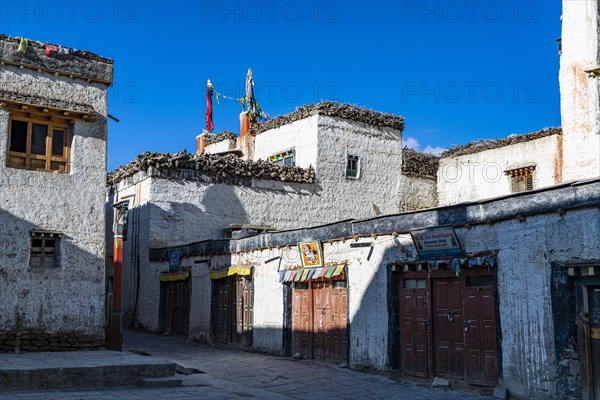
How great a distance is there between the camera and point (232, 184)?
2244 centimetres

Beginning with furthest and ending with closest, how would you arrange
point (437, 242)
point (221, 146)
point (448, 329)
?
point (221, 146), point (437, 242), point (448, 329)

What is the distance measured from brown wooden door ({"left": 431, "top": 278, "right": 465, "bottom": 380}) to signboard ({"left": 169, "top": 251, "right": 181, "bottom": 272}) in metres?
9.85

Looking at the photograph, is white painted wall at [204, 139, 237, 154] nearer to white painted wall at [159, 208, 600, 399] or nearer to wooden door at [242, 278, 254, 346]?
wooden door at [242, 278, 254, 346]

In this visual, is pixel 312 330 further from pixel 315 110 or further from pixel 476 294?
pixel 315 110

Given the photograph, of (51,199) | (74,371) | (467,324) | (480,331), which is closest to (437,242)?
(467,324)

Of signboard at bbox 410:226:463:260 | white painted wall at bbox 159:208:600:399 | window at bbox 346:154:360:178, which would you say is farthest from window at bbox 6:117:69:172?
window at bbox 346:154:360:178

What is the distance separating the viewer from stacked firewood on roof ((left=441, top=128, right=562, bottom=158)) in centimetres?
2291

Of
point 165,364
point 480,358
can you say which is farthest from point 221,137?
point 480,358

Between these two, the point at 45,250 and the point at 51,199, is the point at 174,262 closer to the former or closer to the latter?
the point at 45,250

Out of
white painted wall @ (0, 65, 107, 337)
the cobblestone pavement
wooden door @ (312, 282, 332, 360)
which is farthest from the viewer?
wooden door @ (312, 282, 332, 360)

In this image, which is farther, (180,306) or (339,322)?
(180,306)

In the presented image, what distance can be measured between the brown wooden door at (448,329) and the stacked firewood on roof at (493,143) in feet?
43.2

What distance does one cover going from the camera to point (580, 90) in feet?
65.6

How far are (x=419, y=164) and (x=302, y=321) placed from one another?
45.3 ft
